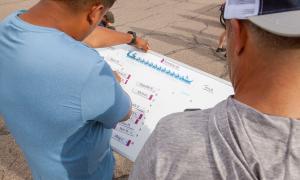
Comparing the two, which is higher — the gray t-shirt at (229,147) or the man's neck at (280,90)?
the man's neck at (280,90)

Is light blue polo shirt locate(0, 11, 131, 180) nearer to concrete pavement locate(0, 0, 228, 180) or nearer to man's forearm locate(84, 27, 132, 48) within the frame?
man's forearm locate(84, 27, 132, 48)

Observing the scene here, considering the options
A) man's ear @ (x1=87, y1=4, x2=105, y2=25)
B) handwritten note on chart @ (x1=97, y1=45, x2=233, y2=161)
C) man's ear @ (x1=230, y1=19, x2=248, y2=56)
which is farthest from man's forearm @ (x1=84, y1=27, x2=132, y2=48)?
man's ear @ (x1=230, y1=19, x2=248, y2=56)

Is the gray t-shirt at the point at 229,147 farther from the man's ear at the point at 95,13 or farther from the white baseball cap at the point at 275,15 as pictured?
the man's ear at the point at 95,13

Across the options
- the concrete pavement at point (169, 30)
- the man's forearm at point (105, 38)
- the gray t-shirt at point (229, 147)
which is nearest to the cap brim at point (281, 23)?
the gray t-shirt at point (229, 147)

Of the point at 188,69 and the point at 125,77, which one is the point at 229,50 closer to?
the point at 188,69

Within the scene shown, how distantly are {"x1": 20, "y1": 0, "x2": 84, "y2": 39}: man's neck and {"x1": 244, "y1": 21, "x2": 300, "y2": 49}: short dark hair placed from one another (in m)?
0.75

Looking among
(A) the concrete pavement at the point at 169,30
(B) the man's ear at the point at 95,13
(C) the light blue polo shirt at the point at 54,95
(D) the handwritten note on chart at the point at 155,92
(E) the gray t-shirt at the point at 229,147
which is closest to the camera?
(E) the gray t-shirt at the point at 229,147

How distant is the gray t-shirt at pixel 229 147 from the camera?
72 cm

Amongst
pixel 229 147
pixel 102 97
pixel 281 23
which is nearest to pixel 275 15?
pixel 281 23

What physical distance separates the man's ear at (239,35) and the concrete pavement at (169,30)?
2.33 m

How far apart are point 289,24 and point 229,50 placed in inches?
7.7

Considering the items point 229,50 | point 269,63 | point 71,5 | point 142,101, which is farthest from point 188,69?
point 269,63

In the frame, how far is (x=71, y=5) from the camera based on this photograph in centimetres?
127

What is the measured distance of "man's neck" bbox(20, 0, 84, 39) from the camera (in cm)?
126
